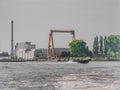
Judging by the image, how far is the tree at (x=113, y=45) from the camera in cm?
18850

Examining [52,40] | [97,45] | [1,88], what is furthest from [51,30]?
[1,88]

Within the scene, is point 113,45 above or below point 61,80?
above

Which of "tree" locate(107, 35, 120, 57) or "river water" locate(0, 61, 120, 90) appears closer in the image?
"river water" locate(0, 61, 120, 90)

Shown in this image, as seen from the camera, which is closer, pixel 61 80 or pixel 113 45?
pixel 61 80

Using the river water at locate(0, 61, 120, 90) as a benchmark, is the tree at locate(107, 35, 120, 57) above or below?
above

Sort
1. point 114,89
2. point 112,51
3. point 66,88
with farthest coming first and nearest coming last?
point 112,51 → point 66,88 → point 114,89

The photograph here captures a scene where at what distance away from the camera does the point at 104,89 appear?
32906 mm

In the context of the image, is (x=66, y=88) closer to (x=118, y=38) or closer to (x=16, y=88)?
(x=16, y=88)

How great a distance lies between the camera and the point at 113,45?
630ft

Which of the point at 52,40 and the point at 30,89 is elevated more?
the point at 52,40

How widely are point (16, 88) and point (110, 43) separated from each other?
159 m

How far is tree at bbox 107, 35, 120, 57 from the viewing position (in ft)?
618

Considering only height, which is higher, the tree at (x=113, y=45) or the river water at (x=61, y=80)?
the tree at (x=113, y=45)

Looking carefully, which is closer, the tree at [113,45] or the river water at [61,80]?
the river water at [61,80]
